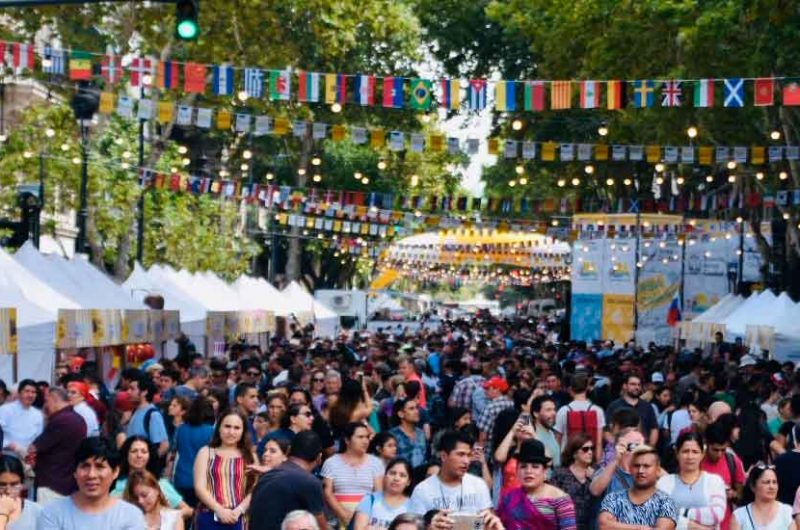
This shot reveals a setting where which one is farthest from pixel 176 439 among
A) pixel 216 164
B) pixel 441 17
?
pixel 216 164

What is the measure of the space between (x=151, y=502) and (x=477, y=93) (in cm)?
2200

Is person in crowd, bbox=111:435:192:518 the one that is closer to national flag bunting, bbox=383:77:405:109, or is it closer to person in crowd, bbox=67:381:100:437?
person in crowd, bbox=67:381:100:437

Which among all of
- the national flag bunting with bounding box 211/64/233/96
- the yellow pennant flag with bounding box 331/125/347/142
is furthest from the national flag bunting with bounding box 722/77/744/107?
the yellow pennant flag with bounding box 331/125/347/142

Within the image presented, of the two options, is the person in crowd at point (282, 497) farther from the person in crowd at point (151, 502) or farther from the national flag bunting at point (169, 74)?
the national flag bunting at point (169, 74)

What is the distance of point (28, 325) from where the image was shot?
868 inches

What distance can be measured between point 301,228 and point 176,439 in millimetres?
63557

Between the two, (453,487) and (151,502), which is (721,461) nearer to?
(453,487)

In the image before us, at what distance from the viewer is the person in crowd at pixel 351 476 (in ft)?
40.2

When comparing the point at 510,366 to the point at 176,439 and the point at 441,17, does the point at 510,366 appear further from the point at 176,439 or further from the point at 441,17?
the point at 441,17

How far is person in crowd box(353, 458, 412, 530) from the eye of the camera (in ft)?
35.4

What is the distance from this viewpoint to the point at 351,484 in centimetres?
1227

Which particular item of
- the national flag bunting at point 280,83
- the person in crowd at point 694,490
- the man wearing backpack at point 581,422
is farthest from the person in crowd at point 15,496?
the national flag bunting at point 280,83

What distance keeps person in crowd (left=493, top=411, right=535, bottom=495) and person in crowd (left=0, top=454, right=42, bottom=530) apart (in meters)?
4.04

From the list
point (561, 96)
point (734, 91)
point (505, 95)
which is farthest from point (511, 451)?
point (561, 96)
